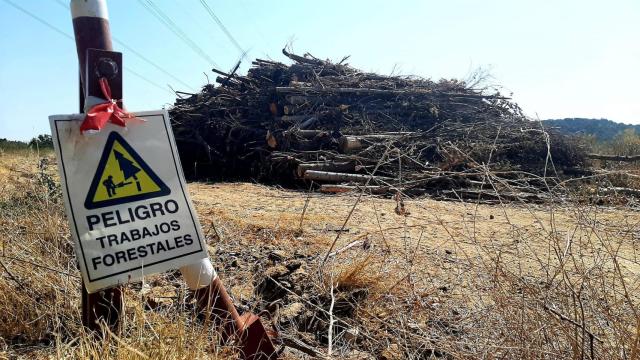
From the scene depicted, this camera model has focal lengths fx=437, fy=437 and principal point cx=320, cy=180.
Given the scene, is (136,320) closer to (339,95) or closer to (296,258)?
(296,258)

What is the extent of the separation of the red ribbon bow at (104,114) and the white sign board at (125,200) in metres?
0.03

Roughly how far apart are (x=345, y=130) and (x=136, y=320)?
7756 mm

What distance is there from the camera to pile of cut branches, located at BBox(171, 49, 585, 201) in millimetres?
8500

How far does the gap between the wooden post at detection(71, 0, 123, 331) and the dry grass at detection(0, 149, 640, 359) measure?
0.08 m

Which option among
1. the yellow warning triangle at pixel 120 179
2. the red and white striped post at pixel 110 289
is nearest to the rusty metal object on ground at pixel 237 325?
the red and white striped post at pixel 110 289

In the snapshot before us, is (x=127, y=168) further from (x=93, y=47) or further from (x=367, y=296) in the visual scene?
(x=367, y=296)

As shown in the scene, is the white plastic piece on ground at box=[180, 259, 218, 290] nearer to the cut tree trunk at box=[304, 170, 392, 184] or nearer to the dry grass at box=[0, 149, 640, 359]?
the dry grass at box=[0, 149, 640, 359]

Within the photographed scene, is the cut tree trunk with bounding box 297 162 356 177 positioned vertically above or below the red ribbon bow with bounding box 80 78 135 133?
below

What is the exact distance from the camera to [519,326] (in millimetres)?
1685

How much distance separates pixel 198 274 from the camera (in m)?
1.69

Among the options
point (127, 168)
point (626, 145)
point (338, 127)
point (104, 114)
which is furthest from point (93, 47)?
point (626, 145)

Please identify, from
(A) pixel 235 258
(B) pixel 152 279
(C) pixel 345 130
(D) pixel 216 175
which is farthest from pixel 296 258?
(D) pixel 216 175

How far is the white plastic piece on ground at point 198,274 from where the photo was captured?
1674 mm

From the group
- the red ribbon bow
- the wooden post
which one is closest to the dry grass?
the wooden post
